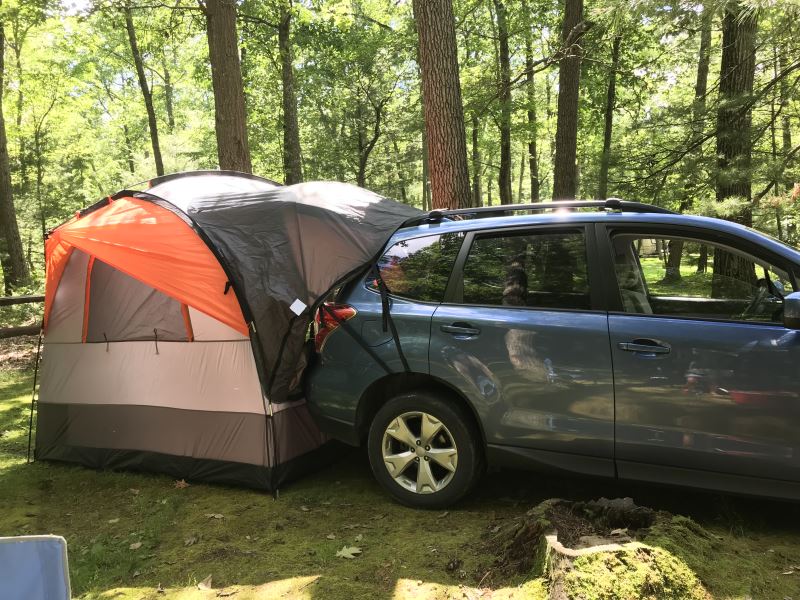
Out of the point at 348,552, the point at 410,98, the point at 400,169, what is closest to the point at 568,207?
the point at 348,552

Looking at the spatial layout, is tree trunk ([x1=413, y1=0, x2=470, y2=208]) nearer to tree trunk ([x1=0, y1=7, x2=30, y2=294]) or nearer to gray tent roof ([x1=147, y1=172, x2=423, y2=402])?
gray tent roof ([x1=147, y1=172, x2=423, y2=402])

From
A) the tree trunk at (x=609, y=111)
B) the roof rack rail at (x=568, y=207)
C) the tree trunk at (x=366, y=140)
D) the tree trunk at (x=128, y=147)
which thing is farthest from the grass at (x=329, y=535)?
the tree trunk at (x=128, y=147)

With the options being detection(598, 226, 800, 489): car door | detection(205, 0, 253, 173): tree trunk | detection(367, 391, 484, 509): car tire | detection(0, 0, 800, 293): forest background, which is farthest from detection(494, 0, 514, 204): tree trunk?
detection(367, 391, 484, 509): car tire

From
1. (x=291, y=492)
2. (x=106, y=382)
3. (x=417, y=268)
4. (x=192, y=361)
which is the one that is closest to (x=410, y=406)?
(x=417, y=268)

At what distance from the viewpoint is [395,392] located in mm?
4117

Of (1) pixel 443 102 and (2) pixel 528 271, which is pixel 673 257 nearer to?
(2) pixel 528 271

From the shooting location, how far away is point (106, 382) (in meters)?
5.23

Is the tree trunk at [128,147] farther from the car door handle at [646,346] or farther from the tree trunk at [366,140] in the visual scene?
the car door handle at [646,346]

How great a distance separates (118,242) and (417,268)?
7.73 ft

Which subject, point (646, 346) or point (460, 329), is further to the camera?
point (460, 329)

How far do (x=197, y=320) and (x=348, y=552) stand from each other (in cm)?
246

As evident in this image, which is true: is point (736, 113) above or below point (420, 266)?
above

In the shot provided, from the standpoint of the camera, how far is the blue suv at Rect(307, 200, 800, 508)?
3172 millimetres

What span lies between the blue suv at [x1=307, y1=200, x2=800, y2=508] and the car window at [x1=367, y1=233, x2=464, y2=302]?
0.01 m
